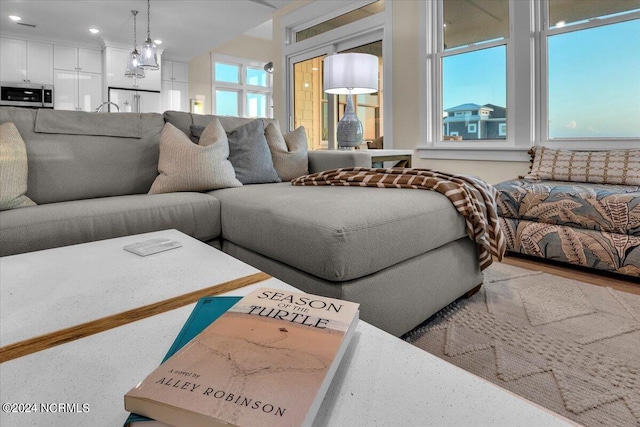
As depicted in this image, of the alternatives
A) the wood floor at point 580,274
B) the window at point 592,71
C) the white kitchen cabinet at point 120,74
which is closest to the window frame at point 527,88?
the window at point 592,71

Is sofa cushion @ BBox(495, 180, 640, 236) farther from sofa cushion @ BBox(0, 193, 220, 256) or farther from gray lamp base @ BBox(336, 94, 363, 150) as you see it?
sofa cushion @ BBox(0, 193, 220, 256)

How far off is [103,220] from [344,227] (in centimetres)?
99

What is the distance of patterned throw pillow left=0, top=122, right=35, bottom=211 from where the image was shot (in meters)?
1.54

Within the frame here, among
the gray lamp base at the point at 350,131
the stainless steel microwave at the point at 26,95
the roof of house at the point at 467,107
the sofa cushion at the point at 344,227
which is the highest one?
the stainless steel microwave at the point at 26,95

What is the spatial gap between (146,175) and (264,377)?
6.48ft

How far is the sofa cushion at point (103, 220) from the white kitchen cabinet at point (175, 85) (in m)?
5.93

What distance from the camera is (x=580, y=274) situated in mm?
2156

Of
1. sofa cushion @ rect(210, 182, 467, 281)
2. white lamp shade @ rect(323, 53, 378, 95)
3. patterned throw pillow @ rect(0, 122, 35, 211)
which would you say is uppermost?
white lamp shade @ rect(323, 53, 378, 95)

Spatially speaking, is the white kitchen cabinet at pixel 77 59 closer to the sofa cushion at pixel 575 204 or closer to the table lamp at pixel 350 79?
the table lamp at pixel 350 79

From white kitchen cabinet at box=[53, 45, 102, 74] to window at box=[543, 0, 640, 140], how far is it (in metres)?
6.60

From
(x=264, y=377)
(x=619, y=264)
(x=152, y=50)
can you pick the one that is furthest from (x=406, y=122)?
(x=264, y=377)

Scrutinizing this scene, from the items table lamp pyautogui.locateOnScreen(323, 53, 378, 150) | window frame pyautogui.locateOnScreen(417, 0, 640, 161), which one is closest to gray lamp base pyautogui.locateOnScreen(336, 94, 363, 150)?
table lamp pyautogui.locateOnScreen(323, 53, 378, 150)

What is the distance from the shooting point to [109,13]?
5.07 metres

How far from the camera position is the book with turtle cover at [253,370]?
35 cm
